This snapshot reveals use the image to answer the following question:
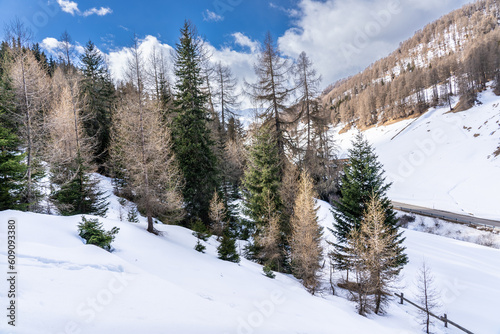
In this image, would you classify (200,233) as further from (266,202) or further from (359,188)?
(359,188)

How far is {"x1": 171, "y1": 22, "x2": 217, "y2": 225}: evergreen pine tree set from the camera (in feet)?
61.7

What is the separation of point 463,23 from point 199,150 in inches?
7492

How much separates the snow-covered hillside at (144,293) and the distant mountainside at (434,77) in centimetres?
3211

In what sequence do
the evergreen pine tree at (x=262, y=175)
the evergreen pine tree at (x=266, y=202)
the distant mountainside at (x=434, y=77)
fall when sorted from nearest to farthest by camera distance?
the evergreen pine tree at (x=266, y=202) → the evergreen pine tree at (x=262, y=175) → the distant mountainside at (x=434, y=77)

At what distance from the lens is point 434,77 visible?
227ft

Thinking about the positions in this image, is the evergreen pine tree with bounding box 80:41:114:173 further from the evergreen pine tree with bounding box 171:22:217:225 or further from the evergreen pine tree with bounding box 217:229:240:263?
the evergreen pine tree with bounding box 217:229:240:263

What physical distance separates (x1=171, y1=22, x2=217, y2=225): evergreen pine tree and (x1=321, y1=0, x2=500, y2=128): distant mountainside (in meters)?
24.7

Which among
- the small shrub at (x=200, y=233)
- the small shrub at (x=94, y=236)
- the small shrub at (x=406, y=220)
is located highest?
the small shrub at (x=94, y=236)

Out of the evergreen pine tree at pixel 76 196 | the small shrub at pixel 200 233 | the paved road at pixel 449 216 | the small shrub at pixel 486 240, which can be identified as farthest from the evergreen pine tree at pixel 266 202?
the paved road at pixel 449 216

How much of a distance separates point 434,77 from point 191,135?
A: 87.3 m

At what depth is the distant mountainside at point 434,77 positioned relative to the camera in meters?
61.2

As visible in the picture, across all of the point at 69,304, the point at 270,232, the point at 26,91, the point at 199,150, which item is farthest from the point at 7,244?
the point at 199,150

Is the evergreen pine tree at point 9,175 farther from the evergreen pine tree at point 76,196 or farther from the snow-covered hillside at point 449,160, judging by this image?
the snow-covered hillside at point 449,160

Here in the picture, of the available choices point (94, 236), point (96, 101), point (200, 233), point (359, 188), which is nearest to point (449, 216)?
point (359, 188)
